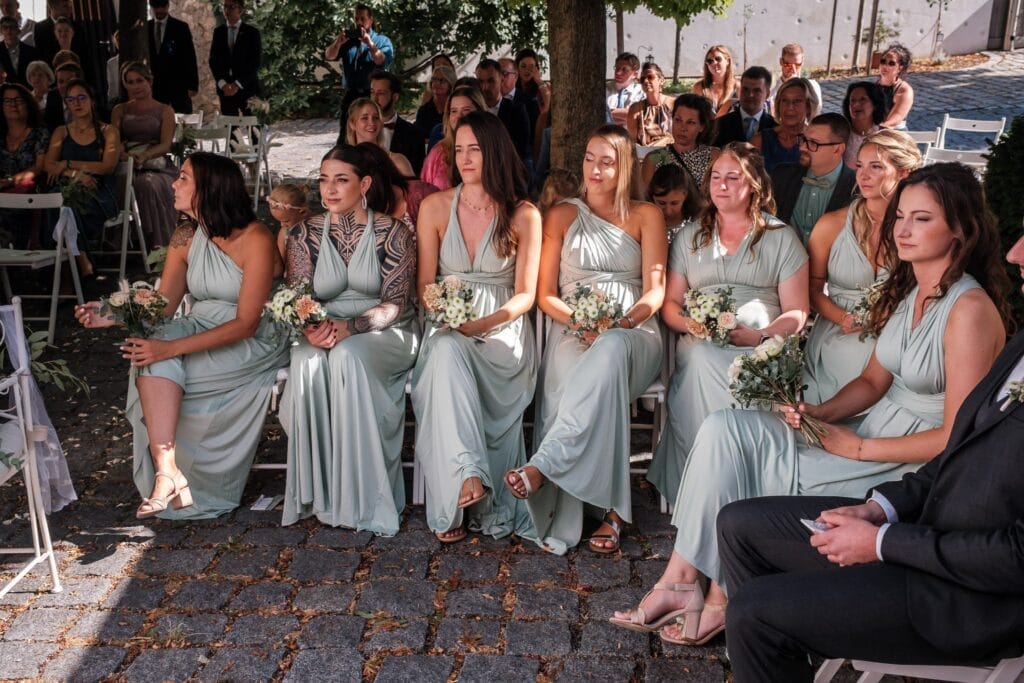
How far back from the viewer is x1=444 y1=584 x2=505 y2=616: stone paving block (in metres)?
3.95

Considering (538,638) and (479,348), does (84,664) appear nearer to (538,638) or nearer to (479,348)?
(538,638)

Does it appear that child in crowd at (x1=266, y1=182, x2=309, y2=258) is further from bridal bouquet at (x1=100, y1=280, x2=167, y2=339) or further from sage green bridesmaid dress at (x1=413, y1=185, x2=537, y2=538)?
sage green bridesmaid dress at (x1=413, y1=185, x2=537, y2=538)

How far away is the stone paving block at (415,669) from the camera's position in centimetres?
351

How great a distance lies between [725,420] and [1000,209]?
1912mm

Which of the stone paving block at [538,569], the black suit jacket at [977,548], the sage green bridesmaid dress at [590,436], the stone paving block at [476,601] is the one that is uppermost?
the black suit jacket at [977,548]

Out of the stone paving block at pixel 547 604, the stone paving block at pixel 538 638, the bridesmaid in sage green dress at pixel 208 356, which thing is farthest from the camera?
the bridesmaid in sage green dress at pixel 208 356

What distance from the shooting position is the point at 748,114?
8.48 metres

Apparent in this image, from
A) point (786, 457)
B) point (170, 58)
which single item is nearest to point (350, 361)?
point (786, 457)

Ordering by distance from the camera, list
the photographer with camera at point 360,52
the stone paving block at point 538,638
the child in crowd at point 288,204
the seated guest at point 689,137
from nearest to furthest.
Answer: the stone paving block at point 538,638
the child in crowd at point 288,204
the seated guest at point 689,137
the photographer with camera at point 360,52

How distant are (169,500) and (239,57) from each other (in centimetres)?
933

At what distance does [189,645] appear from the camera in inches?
147

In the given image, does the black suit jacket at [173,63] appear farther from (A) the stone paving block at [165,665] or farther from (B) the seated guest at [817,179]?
(A) the stone paving block at [165,665]

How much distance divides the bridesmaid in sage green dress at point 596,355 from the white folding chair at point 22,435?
186 centimetres

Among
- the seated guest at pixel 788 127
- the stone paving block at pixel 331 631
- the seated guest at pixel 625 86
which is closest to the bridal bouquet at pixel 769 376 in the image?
the stone paving block at pixel 331 631
